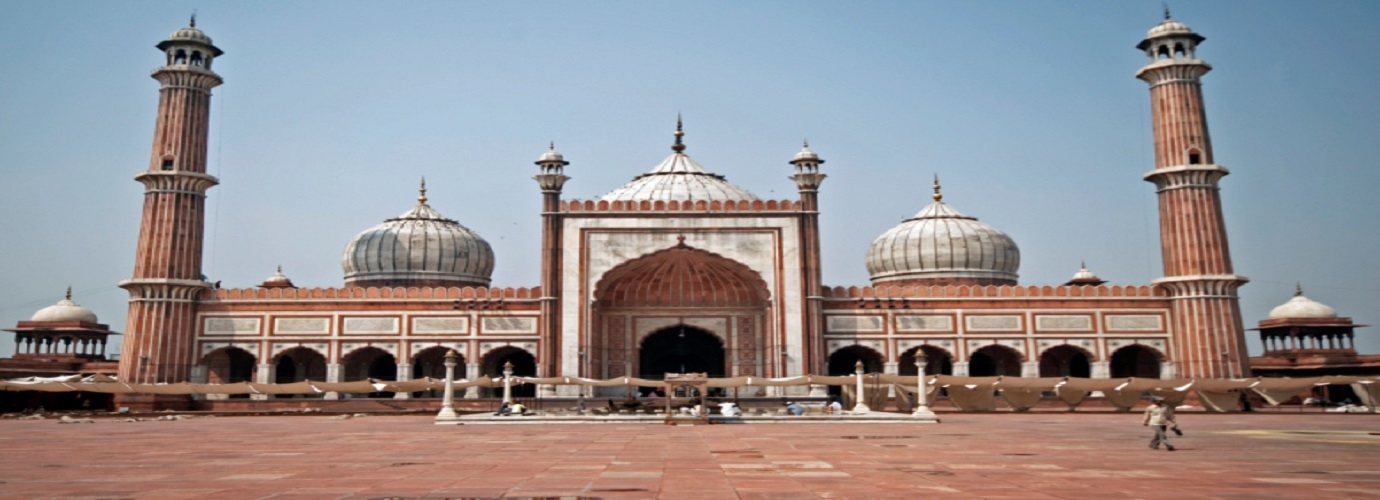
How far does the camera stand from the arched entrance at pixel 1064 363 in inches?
1357

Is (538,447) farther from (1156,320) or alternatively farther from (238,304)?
(1156,320)

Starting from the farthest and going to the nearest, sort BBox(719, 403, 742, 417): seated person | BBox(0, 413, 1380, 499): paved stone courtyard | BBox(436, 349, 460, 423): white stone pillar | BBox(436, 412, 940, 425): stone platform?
BBox(436, 349, 460, 423): white stone pillar → BBox(719, 403, 742, 417): seated person → BBox(436, 412, 940, 425): stone platform → BBox(0, 413, 1380, 499): paved stone courtyard

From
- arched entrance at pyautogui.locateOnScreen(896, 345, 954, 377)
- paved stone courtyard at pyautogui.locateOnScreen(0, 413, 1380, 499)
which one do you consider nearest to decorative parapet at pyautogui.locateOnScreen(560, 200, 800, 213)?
arched entrance at pyautogui.locateOnScreen(896, 345, 954, 377)

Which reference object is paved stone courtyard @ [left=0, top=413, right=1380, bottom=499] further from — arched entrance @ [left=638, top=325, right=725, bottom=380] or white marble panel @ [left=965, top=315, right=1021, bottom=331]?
arched entrance @ [left=638, top=325, right=725, bottom=380]

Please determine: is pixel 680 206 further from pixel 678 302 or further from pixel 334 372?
pixel 334 372

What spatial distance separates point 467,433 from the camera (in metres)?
17.0

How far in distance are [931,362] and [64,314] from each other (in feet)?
108

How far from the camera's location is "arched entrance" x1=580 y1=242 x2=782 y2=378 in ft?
107

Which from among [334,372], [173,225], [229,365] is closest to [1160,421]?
[334,372]

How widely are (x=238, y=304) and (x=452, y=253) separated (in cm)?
865

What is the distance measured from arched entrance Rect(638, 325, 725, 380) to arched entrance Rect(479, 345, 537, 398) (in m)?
3.56

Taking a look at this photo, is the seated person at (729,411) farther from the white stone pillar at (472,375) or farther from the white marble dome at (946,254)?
the white marble dome at (946,254)

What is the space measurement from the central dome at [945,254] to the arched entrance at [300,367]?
63.3ft

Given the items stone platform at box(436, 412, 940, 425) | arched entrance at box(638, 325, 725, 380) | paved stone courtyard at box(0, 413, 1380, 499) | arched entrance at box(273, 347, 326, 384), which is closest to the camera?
paved stone courtyard at box(0, 413, 1380, 499)
